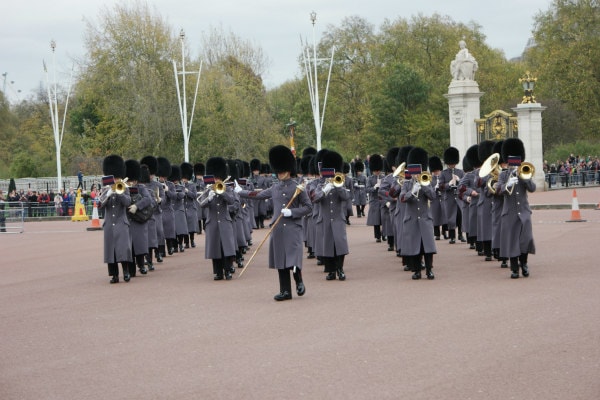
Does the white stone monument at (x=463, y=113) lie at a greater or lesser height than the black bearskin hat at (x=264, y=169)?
greater

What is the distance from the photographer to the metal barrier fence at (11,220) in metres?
32.0

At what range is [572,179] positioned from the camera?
138 feet

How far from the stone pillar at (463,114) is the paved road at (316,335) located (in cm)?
2244

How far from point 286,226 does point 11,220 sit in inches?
950

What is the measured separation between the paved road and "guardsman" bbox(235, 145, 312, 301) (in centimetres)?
36

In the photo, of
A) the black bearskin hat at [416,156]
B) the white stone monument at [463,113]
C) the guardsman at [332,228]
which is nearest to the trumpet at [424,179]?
the black bearskin hat at [416,156]

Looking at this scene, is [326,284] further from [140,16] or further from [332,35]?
[332,35]

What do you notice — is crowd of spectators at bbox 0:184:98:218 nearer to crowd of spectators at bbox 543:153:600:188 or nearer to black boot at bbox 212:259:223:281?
crowd of spectators at bbox 543:153:600:188

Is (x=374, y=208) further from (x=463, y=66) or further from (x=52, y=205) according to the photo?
(x=52, y=205)

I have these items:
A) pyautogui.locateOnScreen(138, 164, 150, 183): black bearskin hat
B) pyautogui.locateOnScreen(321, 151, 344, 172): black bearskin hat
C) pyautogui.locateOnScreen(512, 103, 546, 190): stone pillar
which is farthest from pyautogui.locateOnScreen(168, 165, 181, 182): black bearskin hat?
pyautogui.locateOnScreen(512, 103, 546, 190): stone pillar

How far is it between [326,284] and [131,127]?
40.2 metres

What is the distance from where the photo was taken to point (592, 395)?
6.69 metres

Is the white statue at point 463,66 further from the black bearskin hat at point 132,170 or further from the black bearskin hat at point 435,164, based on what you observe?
the black bearskin hat at point 132,170

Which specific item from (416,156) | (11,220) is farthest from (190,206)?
(11,220)
